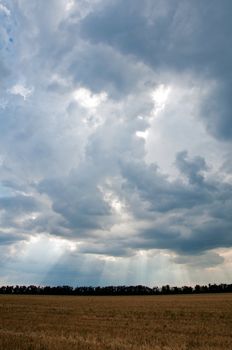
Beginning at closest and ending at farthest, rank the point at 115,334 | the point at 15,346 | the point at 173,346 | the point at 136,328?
1. the point at 15,346
2. the point at 173,346
3. the point at 115,334
4. the point at 136,328

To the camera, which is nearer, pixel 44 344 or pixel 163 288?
pixel 44 344

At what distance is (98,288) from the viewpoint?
164m

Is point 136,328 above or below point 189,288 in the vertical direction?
below

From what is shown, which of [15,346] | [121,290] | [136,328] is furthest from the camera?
[121,290]

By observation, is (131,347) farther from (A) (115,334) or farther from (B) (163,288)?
(B) (163,288)

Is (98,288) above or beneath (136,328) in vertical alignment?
above

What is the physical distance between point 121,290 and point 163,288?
53.0 feet

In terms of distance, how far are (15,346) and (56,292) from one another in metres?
151

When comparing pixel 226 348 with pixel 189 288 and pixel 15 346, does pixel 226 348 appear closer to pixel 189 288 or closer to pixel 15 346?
pixel 15 346

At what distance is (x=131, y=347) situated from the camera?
52.1 ft

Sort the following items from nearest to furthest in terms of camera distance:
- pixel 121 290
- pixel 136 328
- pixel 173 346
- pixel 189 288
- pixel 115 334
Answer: pixel 173 346
pixel 115 334
pixel 136 328
pixel 189 288
pixel 121 290

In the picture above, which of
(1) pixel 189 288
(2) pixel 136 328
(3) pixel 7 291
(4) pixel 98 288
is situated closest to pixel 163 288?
(1) pixel 189 288

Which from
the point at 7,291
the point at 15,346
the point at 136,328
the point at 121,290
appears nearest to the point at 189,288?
the point at 121,290

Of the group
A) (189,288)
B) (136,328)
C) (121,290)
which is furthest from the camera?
(121,290)
